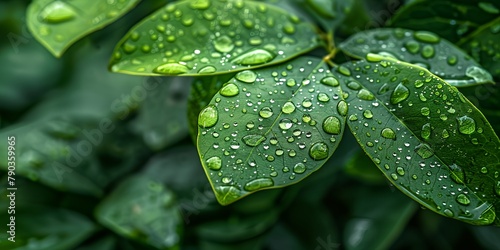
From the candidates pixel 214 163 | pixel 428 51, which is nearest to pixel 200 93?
pixel 214 163

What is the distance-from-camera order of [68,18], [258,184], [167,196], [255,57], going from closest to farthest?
[258,184] → [255,57] → [68,18] → [167,196]

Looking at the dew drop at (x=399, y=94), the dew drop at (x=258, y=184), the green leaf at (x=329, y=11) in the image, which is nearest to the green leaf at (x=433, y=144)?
the dew drop at (x=399, y=94)

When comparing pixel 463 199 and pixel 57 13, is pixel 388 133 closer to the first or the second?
pixel 463 199

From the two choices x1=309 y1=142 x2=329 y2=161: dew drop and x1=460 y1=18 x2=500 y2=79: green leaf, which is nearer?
x1=309 y1=142 x2=329 y2=161: dew drop

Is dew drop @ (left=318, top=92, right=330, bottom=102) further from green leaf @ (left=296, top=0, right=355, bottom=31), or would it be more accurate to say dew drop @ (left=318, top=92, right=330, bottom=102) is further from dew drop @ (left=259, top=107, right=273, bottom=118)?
green leaf @ (left=296, top=0, right=355, bottom=31)

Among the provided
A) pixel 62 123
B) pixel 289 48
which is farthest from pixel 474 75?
pixel 62 123

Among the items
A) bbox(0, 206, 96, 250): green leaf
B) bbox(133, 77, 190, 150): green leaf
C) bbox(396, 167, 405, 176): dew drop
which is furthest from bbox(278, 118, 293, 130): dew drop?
bbox(0, 206, 96, 250): green leaf
